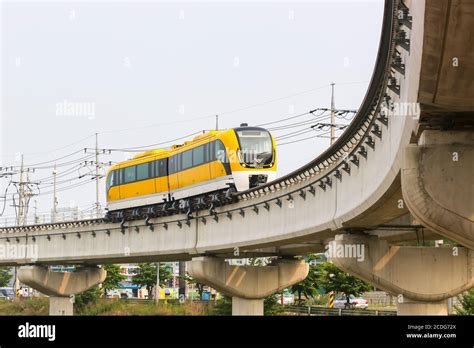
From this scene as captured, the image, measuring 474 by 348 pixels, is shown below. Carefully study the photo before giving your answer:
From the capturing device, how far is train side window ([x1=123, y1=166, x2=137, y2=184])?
55.2 metres

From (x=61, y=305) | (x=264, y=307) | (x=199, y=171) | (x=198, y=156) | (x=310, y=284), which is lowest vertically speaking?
(x=264, y=307)

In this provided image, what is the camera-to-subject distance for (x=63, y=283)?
2923 inches

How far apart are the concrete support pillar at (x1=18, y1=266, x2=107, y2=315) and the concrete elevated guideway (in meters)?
20.1

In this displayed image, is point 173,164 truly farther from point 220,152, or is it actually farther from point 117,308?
point 117,308

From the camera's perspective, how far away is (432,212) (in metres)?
18.7

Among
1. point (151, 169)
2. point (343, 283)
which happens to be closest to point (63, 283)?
point (343, 283)

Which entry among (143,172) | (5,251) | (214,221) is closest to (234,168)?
(214,221)

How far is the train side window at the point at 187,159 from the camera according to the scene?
4818 cm

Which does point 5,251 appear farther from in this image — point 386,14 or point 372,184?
point 386,14

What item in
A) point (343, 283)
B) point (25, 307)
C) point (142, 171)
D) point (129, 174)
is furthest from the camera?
point (25, 307)

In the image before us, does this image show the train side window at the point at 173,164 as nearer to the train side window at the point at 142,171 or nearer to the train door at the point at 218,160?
the train side window at the point at 142,171

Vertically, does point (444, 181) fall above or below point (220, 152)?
below

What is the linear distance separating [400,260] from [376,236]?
1586 mm

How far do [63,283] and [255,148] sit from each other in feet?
109
